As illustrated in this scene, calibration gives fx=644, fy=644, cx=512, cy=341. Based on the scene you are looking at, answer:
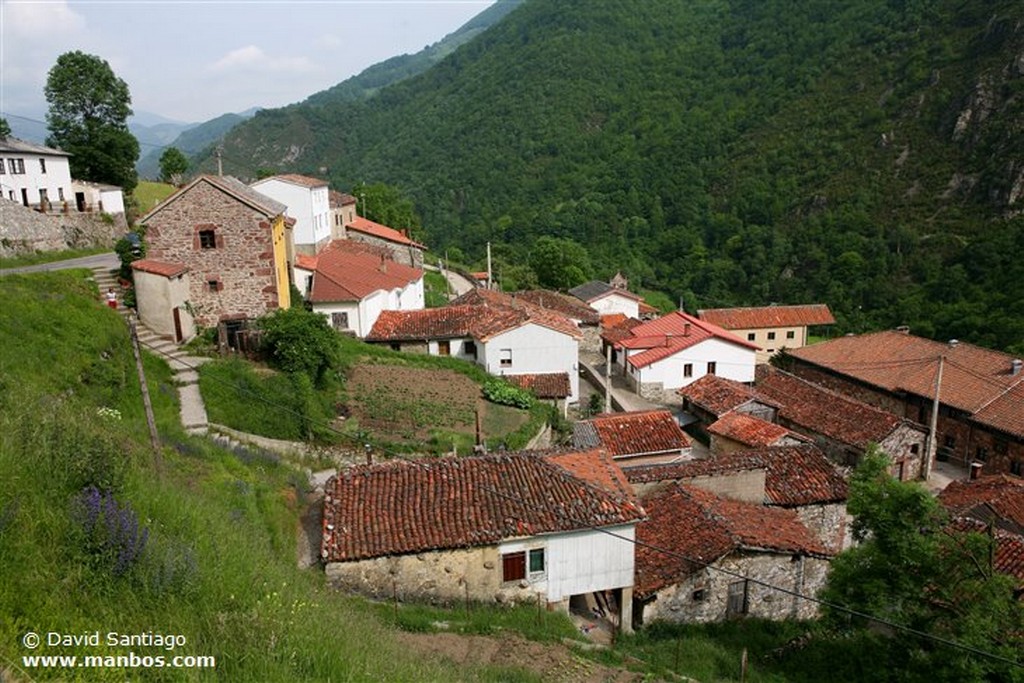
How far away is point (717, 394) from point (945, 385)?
39.1 feet

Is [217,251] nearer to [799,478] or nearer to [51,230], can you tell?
[51,230]

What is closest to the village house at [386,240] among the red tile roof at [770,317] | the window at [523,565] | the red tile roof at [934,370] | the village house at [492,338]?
the village house at [492,338]

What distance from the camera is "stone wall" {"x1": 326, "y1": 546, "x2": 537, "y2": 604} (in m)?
12.6

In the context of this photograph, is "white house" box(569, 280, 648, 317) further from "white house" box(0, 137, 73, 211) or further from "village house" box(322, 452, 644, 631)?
"village house" box(322, 452, 644, 631)

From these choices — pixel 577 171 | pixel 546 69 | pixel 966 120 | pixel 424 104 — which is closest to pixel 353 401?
pixel 966 120

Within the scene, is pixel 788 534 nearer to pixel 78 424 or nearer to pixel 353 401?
pixel 353 401

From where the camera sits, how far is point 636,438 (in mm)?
22672

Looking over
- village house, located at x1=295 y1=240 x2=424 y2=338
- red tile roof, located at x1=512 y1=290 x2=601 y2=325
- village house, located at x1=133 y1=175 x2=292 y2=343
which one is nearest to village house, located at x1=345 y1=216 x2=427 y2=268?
red tile roof, located at x1=512 y1=290 x2=601 y2=325

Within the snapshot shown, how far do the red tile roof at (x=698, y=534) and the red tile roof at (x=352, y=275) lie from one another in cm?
1882

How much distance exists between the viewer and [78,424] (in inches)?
270

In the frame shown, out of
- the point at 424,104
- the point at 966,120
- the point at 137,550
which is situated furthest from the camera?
the point at 424,104

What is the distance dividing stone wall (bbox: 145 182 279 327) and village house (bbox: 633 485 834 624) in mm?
15473

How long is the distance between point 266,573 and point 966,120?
81920 millimetres

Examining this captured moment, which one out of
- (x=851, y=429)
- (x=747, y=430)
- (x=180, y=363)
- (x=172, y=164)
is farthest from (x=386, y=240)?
(x=851, y=429)
